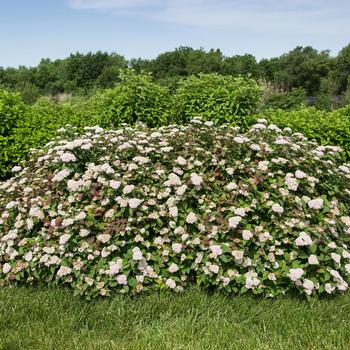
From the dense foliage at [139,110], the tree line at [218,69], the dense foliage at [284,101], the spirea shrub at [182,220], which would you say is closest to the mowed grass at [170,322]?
the spirea shrub at [182,220]

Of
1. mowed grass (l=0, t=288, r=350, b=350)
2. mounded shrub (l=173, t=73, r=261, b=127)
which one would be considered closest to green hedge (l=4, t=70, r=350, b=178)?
mounded shrub (l=173, t=73, r=261, b=127)

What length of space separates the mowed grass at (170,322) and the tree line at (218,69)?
34.9 meters

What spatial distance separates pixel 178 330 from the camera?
321 cm

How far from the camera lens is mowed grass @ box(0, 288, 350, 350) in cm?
309

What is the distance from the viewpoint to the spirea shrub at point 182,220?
3.65m

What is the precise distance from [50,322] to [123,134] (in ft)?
7.39

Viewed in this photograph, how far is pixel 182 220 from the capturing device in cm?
387

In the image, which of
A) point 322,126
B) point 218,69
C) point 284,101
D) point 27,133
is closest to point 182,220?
point 322,126

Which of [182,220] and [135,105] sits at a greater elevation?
[135,105]

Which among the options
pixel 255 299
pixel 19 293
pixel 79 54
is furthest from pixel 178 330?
pixel 79 54

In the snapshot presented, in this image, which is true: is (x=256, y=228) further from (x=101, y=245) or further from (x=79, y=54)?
(x=79, y=54)

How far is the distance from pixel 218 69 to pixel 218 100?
3597 centimetres

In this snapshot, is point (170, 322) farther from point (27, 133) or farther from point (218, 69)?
point (218, 69)

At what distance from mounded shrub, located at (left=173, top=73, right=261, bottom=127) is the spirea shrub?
2176mm
